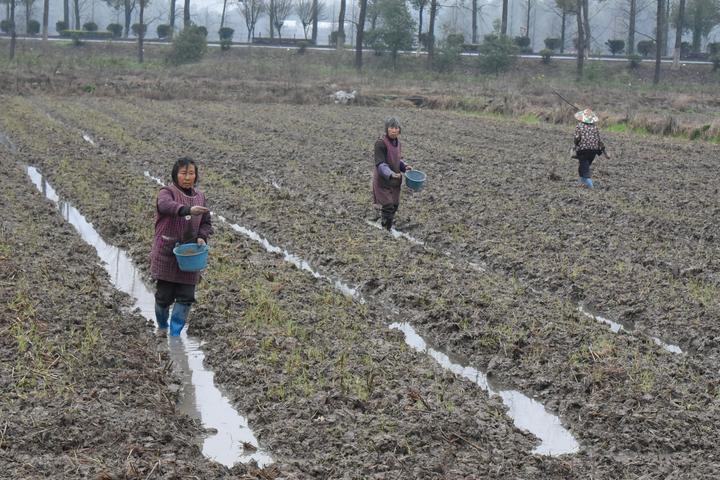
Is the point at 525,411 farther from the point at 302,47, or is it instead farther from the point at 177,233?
the point at 302,47

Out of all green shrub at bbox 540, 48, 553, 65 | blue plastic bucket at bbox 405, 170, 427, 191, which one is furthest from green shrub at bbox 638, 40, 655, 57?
blue plastic bucket at bbox 405, 170, 427, 191

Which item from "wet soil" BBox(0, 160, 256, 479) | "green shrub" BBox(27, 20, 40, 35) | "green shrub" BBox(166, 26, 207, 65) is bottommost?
"wet soil" BBox(0, 160, 256, 479)

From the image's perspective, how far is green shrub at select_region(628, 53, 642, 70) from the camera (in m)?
54.2

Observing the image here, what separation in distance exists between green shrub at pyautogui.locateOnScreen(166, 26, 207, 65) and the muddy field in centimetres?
3271

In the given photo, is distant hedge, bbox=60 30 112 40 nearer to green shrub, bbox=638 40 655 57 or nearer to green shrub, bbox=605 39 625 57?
green shrub, bbox=605 39 625 57

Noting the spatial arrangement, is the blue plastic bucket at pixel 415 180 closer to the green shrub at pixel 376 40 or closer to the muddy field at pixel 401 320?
the muddy field at pixel 401 320

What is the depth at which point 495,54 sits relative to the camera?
50.5 m

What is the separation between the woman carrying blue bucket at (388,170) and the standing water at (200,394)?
120 inches

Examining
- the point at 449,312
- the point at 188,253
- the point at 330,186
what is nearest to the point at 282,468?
the point at 188,253

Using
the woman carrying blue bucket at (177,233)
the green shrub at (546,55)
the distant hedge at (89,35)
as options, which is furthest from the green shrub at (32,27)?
the woman carrying blue bucket at (177,233)

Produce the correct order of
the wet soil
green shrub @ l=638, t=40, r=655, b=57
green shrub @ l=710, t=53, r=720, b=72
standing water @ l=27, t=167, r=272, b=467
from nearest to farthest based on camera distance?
1. the wet soil
2. standing water @ l=27, t=167, r=272, b=467
3. green shrub @ l=710, t=53, r=720, b=72
4. green shrub @ l=638, t=40, r=655, b=57

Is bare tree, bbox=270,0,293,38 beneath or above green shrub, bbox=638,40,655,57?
above

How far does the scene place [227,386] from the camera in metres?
6.90

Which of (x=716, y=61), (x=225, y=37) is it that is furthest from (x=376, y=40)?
(x=716, y=61)
